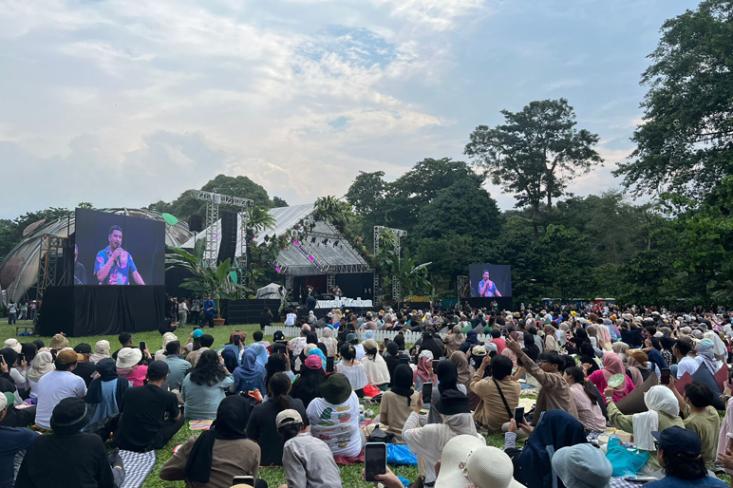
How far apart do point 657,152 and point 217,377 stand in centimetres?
2635

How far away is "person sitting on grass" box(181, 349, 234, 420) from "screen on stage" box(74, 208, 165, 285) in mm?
11465

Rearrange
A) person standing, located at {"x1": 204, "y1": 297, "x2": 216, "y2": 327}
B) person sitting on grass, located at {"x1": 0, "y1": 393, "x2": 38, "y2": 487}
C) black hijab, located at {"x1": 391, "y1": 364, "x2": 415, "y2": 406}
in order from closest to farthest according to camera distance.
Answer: person sitting on grass, located at {"x1": 0, "y1": 393, "x2": 38, "y2": 487}, black hijab, located at {"x1": 391, "y1": 364, "x2": 415, "y2": 406}, person standing, located at {"x1": 204, "y1": 297, "x2": 216, "y2": 327}

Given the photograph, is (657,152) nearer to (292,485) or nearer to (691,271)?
(691,271)

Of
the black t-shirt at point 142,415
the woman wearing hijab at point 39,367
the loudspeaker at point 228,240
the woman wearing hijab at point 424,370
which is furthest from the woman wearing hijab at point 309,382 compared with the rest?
the loudspeaker at point 228,240

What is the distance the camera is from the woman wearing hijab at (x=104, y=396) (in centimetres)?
593

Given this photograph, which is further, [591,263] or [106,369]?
[591,263]

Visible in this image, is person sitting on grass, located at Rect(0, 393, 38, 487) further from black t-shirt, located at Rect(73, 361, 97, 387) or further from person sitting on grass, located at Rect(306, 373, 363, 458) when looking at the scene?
black t-shirt, located at Rect(73, 361, 97, 387)

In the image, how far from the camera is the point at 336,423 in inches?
209

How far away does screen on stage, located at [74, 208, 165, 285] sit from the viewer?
16609 mm

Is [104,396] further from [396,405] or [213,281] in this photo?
[213,281]

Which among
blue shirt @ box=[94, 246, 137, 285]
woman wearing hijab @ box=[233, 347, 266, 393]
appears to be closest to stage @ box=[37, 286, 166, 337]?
blue shirt @ box=[94, 246, 137, 285]

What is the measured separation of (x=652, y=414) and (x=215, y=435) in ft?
12.2

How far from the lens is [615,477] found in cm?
535

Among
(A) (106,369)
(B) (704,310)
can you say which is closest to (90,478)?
(A) (106,369)
